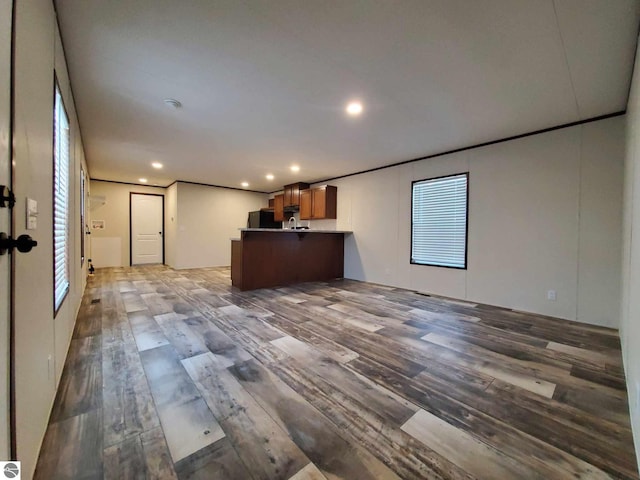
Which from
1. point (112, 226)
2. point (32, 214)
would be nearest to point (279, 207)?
point (112, 226)

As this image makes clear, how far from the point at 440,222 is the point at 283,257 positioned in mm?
2989

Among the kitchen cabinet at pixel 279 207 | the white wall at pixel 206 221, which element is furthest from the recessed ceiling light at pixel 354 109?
the white wall at pixel 206 221

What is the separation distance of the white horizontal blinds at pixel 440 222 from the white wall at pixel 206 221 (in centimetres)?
557

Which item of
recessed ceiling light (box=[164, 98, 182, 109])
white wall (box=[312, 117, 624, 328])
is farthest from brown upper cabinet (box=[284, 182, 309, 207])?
recessed ceiling light (box=[164, 98, 182, 109])

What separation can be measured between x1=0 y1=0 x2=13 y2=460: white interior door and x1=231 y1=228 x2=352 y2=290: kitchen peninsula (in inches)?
150

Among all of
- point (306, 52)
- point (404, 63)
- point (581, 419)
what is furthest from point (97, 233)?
point (581, 419)

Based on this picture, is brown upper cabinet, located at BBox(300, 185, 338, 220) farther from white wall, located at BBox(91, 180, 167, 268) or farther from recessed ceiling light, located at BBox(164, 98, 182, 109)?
white wall, located at BBox(91, 180, 167, 268)

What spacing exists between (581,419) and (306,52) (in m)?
3.04

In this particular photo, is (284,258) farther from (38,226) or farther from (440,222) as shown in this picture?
(38,226)

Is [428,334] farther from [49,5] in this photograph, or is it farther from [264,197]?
[264,197]

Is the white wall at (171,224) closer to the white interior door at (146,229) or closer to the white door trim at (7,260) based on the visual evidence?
the white interior door at (146,229)

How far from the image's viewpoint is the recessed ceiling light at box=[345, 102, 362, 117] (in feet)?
9.57

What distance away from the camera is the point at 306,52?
209 cm

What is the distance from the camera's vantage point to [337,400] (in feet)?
5.58
